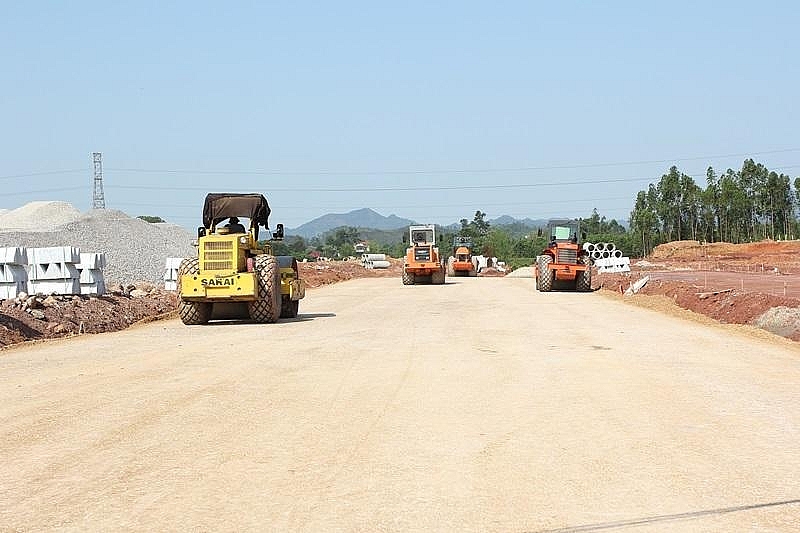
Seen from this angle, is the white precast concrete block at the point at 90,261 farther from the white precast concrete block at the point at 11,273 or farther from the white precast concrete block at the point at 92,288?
the white precast concrete block at the point at 11,273

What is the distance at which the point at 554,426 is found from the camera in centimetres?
867

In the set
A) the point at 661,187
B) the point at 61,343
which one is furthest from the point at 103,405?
the point at 661,187

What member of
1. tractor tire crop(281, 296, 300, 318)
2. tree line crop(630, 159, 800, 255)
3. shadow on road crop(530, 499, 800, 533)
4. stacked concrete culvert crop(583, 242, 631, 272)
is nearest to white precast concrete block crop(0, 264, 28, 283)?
tractor tire crop(281, 296, 300, 318)

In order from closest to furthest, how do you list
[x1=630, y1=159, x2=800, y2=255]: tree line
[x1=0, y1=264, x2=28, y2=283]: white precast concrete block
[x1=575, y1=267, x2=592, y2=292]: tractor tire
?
[x1=0, y1=264, x2=28, y2=283]: white precast concrete block
[x1=575, y1=267, x2=592, y2=292]: tractor tire
[x1=630, y1=159, x2=800, y2=255]: tree line

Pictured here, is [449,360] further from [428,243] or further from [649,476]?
[428,243]

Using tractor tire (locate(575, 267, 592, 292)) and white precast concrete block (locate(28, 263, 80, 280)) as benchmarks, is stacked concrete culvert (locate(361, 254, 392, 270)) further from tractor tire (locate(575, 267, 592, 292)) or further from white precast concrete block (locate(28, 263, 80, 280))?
white precast concrete block (locate(28, 263, 80, 280))

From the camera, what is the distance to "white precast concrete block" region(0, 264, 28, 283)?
23.4 m

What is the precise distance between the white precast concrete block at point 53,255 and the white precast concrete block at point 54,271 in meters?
0.12

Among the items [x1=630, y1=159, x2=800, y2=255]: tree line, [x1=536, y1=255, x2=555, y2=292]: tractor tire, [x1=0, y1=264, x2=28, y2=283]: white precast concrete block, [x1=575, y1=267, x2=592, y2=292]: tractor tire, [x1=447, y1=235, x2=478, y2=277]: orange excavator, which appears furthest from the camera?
[x1=630, y1=159, x2=800, y2=255]: tree line

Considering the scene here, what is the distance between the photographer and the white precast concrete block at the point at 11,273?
23406mm

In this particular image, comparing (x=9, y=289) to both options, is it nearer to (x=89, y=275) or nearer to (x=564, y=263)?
(x=89, y=275)

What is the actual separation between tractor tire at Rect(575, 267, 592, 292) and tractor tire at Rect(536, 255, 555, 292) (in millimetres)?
1164

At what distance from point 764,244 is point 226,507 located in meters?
85.1

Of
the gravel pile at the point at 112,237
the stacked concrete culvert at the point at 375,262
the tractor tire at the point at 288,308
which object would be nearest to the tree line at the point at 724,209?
the stacked concrete culvert at the point at 375,262
